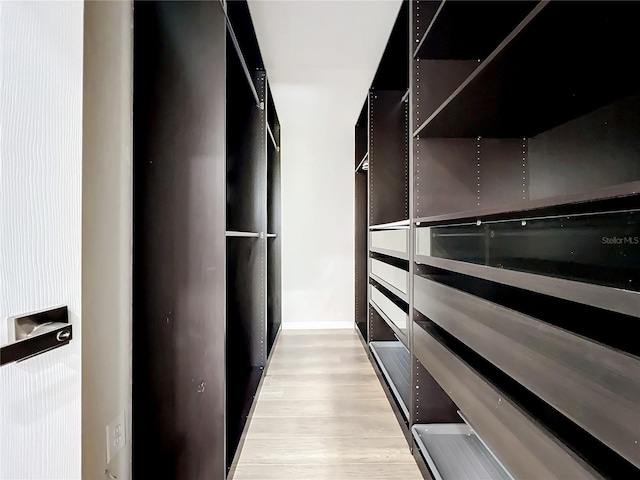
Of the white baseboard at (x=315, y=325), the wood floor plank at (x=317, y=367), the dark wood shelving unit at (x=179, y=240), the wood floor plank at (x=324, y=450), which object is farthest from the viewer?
the white baseboard at (x=315, y=325)

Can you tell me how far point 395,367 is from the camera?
2.30m

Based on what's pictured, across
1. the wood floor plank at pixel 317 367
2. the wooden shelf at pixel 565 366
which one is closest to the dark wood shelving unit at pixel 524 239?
the wooden shelf at pixel 565 366

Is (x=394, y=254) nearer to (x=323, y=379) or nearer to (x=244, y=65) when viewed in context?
(x=323, y=379)

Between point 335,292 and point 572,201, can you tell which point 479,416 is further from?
point 335,292

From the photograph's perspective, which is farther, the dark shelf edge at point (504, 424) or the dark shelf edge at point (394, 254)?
the dark shelf edge at point (394, 254)

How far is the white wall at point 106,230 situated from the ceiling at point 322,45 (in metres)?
1.04

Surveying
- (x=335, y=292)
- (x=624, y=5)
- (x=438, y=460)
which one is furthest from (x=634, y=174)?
(x=335, y=292)

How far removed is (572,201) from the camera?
23.4 inches

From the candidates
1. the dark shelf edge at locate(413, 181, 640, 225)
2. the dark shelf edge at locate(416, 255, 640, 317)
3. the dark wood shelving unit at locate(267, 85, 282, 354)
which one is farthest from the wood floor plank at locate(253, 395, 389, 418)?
the dark shelf edge at locate(413, 181, 640, 225)

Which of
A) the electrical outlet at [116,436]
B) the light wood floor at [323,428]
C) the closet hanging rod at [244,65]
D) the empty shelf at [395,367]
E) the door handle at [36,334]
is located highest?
the closet hanging rod at [244,65]

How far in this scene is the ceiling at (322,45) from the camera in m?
1.90

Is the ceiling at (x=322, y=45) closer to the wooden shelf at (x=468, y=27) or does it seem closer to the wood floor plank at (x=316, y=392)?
the wooden shelf at (x=468, y=27)

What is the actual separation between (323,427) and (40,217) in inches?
60.2

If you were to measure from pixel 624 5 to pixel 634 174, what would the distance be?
1.73 feet
